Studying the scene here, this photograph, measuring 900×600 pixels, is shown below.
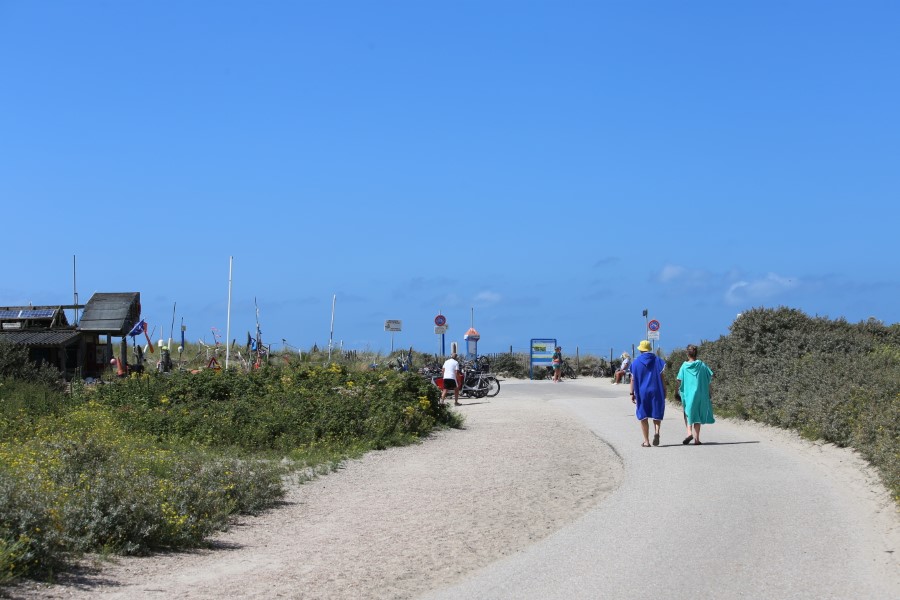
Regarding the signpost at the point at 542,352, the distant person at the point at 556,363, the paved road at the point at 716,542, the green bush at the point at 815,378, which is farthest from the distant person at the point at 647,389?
the signpost at the point at 542,352

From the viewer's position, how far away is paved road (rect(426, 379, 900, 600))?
305 inches

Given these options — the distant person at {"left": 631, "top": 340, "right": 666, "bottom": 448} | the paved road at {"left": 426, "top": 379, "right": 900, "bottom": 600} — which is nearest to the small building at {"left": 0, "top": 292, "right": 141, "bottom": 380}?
the distant person at {"left": 631, "top": 340, "right": 666, "bottom": 448}

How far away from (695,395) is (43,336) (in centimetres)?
2341

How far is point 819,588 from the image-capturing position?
25.2ft

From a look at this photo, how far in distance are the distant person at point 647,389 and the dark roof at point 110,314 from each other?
21942 mm

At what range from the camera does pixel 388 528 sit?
1074cm

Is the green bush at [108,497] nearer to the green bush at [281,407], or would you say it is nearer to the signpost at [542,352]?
the green bush at [281,407]

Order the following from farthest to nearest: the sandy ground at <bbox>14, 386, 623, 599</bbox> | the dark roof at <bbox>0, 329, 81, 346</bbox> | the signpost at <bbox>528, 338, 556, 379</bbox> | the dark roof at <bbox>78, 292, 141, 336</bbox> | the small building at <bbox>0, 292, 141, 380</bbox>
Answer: the signpost at <bbox>528, 338, 556, 379</bbox>, the dark roof at <bbox>78, 292, 141, 336</bbox>, the small building at <bbox>0, 292, 141, 380</bbox>, the dark roof at <bbox>0, 329, 81, 346</bbox>, the sandy ground at <bbox>14, 386, 623, 599</bbox>

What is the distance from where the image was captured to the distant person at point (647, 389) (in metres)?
17.5

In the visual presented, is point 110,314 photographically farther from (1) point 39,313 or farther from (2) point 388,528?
(2) point 388,528

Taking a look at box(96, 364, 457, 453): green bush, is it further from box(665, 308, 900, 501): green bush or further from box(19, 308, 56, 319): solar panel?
box(19, 308, 56, 319): solar panel

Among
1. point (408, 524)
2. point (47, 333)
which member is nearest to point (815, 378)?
point (408, 524)

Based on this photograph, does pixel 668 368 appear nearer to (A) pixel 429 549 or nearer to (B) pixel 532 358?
(B) pixel 532 358

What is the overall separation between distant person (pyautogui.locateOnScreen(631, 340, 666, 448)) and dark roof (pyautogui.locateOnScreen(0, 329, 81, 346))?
2154 centimetres
